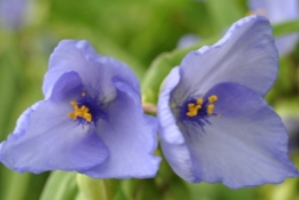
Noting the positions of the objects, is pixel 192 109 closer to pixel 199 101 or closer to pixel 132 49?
pixel 199 101

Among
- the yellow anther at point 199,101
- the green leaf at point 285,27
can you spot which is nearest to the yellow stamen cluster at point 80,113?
the yellow anther at point 199,101

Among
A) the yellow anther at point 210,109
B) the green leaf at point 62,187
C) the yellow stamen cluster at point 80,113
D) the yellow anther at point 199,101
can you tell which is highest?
the yellow stamen cluster at point 80,113

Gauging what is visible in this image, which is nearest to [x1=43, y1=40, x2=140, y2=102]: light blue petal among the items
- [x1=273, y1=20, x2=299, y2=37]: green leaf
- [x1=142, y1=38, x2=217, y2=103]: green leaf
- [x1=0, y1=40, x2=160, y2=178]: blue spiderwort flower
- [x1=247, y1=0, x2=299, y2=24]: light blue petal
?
[x1=0, y1=40, x2=160, y2=178]: blue spiderwort flower

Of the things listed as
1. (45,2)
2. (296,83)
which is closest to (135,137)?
(296,83)

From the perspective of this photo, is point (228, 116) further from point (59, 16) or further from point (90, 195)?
point (59, 16)

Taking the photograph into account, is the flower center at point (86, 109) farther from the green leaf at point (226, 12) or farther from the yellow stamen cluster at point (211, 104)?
the green leaf at point (226, 12)
